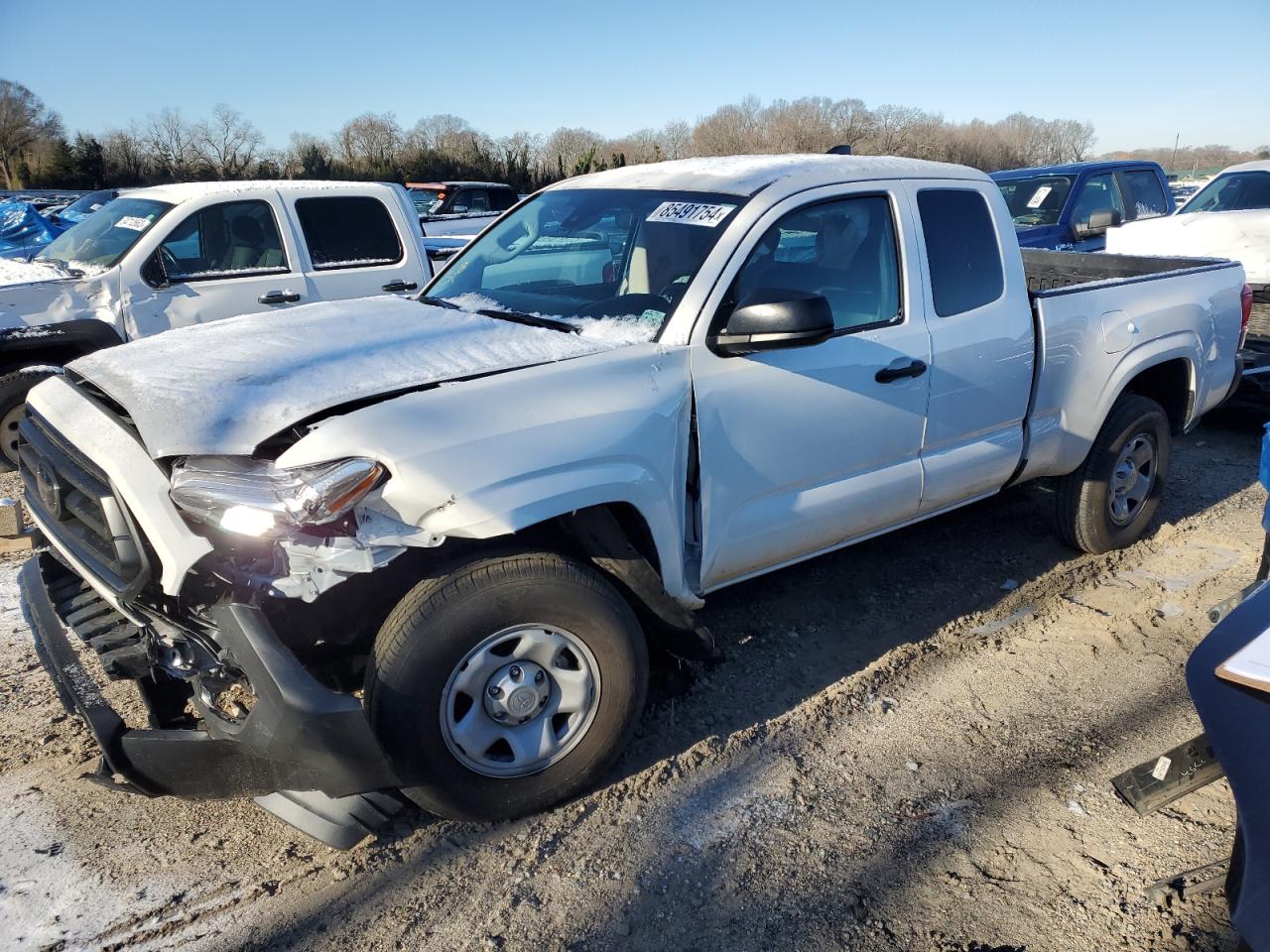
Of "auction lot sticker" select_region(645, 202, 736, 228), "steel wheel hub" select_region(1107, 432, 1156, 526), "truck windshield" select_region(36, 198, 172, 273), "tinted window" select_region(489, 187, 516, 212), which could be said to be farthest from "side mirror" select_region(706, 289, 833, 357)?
"tinted window" select_region(489, 187, 516, 212)

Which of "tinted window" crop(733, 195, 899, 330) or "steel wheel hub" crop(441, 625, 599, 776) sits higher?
"tinted window" crop(733, 195, 899, 330)

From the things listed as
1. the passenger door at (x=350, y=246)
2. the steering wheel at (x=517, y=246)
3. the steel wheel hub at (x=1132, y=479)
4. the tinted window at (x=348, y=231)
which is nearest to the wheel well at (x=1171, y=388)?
the steel wheel hub at (x=1132, y=479)

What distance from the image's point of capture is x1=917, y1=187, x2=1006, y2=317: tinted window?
3.77 metres

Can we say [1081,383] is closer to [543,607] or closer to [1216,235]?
[543,607]

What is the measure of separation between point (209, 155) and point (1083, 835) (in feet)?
135

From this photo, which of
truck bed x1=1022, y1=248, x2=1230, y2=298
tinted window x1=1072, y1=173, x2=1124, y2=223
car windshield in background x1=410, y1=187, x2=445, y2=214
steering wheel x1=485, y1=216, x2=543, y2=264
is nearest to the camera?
steering wheel x1=485, y1=216, x2=543, y2=264

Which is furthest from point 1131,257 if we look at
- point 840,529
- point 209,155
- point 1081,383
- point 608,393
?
point 209,155

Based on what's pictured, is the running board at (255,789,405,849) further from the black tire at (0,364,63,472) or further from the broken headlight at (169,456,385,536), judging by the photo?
the black tire at (0,364,63,472)

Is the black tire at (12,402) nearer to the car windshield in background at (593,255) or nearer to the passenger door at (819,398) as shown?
the car windshield in background at (593,255)

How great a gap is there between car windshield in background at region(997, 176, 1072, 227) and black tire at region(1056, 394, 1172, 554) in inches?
214

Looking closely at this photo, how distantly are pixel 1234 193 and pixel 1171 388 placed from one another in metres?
5.78

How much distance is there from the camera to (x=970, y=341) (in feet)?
12.4

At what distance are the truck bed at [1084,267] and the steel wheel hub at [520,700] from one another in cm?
406

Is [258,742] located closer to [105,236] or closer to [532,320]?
[532,320]
